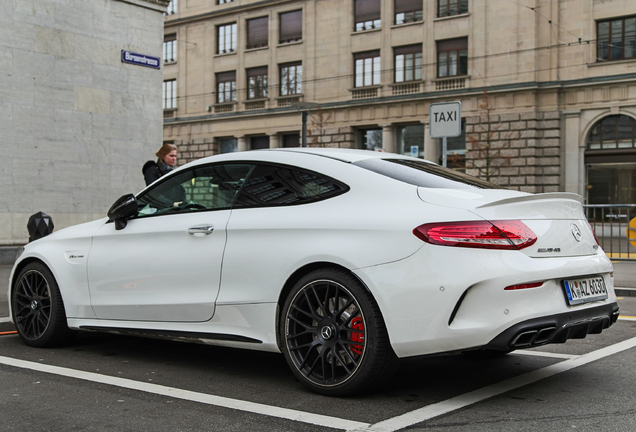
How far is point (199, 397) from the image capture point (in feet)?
13.6

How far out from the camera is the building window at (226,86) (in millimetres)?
42500

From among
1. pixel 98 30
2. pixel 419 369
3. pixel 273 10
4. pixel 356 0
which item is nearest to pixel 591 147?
pixel 356 0

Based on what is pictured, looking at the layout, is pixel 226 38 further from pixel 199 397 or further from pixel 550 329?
pixel 550 329

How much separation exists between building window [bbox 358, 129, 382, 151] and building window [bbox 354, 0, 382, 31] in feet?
17.1

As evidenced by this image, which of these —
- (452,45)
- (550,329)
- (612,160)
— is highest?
(452,45)

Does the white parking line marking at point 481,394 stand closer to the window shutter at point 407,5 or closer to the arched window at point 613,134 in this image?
the arched window at point 613,134

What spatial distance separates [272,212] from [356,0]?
35.0 m

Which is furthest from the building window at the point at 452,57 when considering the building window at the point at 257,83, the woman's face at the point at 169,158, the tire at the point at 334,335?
the tire at the point at 334,335

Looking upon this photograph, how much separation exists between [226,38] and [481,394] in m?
40.9

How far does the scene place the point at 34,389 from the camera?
435 cm

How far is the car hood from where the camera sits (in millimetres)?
3945

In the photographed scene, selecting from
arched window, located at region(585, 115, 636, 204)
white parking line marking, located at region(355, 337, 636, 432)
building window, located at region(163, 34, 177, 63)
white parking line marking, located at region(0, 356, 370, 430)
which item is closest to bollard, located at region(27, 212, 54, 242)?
white parking line marking, located at region(0, 356, 370, 430)

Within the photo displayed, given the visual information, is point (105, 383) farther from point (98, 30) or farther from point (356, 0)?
point (356, 0)

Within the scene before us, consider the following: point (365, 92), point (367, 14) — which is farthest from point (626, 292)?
point (367, 14)
